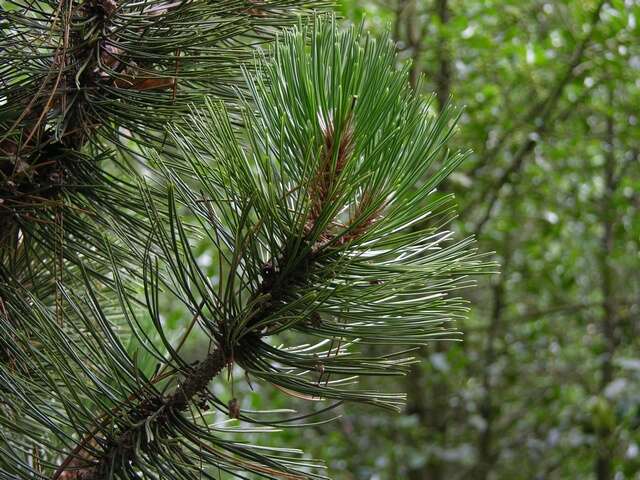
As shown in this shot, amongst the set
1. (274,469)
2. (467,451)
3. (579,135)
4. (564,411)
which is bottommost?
(274,469)

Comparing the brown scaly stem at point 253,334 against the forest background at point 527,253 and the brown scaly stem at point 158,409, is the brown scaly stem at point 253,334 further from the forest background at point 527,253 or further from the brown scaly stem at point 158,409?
the forest background at point 527,253

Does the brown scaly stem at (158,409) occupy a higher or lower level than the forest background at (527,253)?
lower

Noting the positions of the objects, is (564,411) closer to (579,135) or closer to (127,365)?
(579,135)

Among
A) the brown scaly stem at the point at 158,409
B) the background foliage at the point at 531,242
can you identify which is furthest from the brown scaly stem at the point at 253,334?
the background foliage at the point at 531,242

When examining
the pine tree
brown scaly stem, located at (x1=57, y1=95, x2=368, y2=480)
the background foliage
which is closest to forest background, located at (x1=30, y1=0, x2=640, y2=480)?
the background foliage

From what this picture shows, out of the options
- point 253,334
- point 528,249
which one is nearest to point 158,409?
point 253,334

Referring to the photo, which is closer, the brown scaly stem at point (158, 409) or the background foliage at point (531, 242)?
the brown scaly stem at point (158, 409)

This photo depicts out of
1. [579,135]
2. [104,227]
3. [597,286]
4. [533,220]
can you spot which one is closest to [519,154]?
[579,135]

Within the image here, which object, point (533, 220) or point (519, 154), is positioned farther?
point (533, 220)
